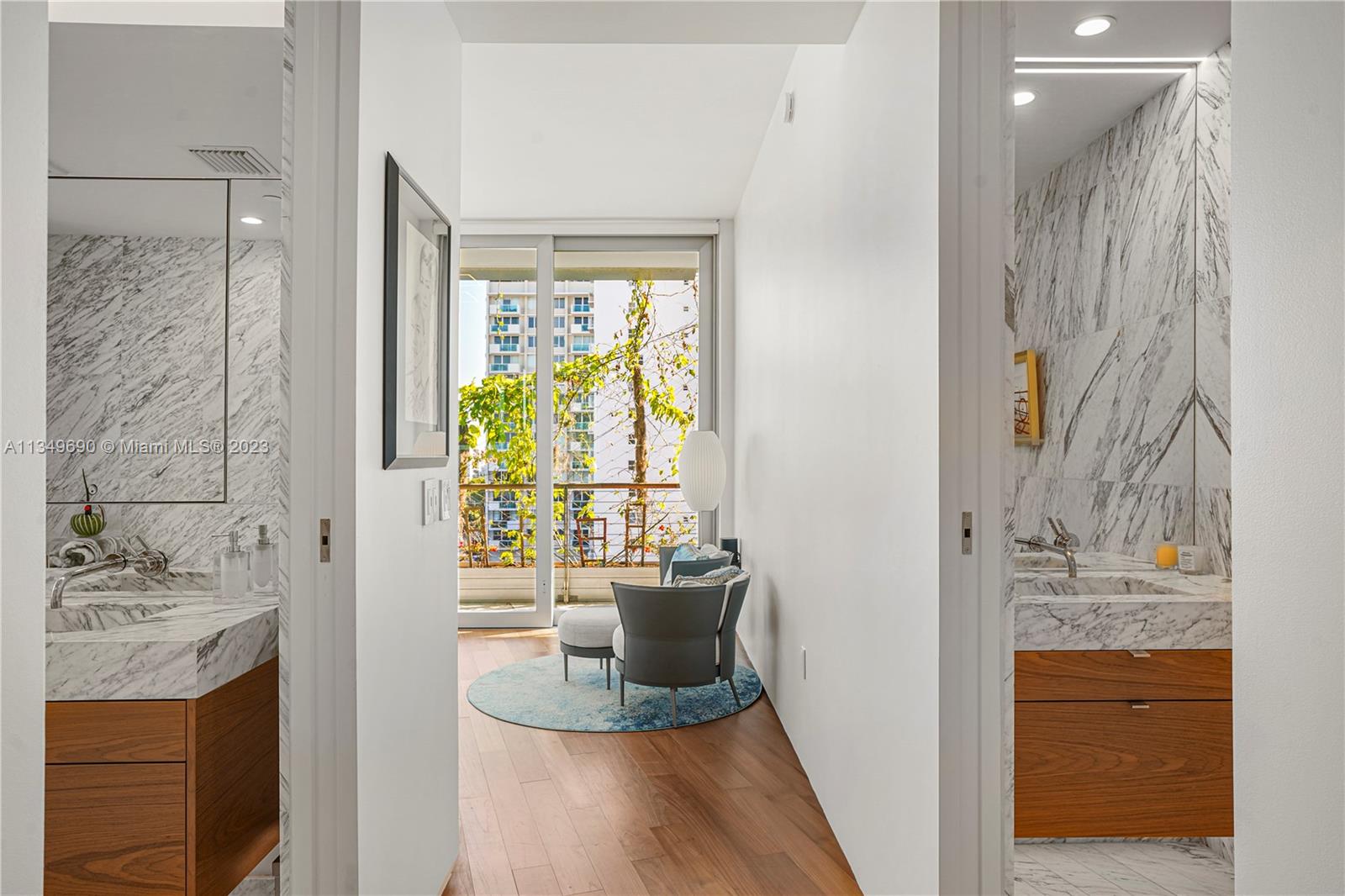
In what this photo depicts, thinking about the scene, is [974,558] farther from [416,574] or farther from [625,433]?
[625,433]

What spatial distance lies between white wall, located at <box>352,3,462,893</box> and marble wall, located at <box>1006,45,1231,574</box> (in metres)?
1.79

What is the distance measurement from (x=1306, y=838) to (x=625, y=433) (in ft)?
16.1

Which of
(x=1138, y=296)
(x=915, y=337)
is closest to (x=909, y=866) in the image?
(x=915, y=337)

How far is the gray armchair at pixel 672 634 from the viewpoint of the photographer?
3.50m

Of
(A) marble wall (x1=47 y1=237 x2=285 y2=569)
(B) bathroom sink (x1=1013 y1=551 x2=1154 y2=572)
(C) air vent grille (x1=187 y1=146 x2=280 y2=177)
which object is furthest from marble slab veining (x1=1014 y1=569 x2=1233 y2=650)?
(C) air vent grille (x1=187 y1=146 x2=280 y2=177)

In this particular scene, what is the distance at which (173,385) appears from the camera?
2.35 meters

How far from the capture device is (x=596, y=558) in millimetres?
5613

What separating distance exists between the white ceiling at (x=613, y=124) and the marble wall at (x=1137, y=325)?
1.33 metres

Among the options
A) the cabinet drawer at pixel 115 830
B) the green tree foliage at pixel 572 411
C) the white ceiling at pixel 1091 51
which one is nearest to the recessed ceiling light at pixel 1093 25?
the white ceiling at pixel 1091 51

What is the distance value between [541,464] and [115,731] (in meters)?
3.81

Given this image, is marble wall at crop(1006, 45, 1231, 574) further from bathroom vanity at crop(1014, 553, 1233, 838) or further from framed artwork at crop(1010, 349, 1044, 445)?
bathroom vanity at crop(1014, 553, 1233, 838)

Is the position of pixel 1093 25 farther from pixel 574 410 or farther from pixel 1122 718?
pixel 574 410

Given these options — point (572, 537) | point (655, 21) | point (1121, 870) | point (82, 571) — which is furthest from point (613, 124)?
point (1121, 870)

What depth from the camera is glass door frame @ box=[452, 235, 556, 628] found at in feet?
17.8
